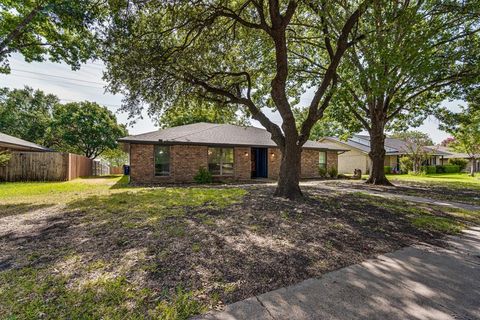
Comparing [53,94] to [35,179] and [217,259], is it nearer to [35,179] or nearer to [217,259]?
[35,179]

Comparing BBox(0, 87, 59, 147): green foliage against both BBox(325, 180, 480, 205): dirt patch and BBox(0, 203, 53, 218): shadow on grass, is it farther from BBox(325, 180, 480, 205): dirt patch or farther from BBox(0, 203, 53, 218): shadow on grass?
BBox(325, 180, 480, 205): dirt patch

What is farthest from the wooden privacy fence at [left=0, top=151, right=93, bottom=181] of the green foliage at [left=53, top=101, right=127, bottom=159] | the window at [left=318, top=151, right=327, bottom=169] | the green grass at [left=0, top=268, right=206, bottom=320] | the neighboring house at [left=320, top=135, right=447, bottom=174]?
the neighboring house at [left=320, top=135, right=447, bottom=174]

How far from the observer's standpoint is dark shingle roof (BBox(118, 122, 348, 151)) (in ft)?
41.4

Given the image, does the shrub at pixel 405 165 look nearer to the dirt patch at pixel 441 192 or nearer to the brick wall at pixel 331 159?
the brick wall at pixel 331 159

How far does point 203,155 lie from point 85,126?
59.9 feet

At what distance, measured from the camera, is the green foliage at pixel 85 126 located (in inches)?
941

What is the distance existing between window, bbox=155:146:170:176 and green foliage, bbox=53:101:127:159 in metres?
15.0

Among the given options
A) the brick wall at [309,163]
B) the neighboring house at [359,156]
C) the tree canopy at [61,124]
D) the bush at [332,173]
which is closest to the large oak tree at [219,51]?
the brick wall at [309,163]

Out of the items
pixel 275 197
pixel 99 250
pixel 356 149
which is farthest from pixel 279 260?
pixel 356 149

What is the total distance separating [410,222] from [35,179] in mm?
17631

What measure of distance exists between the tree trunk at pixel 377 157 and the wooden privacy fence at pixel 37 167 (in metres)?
18.6

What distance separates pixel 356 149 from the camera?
993 inches

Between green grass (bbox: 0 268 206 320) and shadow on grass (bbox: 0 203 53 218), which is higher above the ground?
shadow on grass (bbox: 0 203 53 218)

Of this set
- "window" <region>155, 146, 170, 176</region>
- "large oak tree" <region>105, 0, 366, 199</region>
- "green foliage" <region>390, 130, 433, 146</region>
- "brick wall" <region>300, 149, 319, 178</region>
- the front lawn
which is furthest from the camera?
"green foliage" <region>390, 130, 433, 146</region>
